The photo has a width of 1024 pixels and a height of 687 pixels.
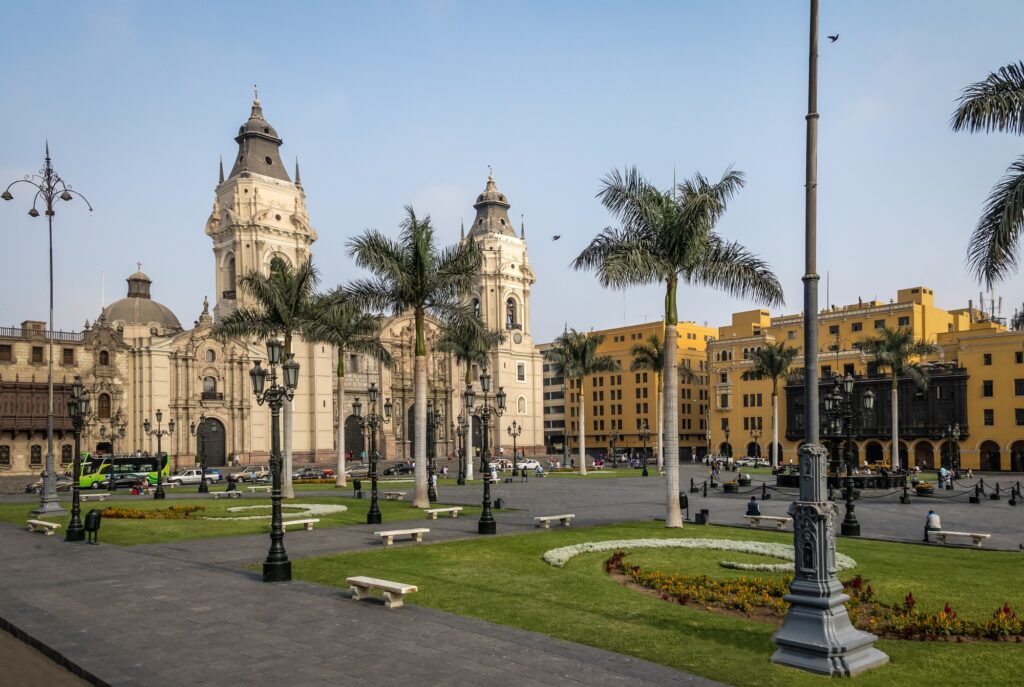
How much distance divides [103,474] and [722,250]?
142 ft

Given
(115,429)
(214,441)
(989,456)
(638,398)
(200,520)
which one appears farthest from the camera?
(638,398)

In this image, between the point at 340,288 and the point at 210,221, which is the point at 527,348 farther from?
the point at 340,288

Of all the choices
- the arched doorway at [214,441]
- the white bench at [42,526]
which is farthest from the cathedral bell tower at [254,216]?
the white bench at [42,526]

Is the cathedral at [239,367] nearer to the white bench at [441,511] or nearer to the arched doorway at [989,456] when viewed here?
the white bench at [441,511]

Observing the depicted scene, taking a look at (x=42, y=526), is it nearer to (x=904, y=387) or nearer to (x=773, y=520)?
(x=773, y=520)

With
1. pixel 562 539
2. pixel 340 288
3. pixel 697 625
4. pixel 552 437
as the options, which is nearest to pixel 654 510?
pixel 562 539

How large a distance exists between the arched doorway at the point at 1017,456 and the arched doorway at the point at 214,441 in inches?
2699

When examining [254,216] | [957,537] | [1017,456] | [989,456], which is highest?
[254,216]

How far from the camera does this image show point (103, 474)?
50969mm

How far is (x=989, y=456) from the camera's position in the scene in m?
69.7

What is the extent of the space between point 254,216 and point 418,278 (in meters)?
52.4

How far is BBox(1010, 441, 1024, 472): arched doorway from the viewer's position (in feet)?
221

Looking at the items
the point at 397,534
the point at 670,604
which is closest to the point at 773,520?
the point at 397,534

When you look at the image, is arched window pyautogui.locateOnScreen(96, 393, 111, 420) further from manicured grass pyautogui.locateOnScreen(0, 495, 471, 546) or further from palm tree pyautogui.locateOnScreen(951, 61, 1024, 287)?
palm tree pyautogui.locateOnScreen(951, 61, 1024, 287)
